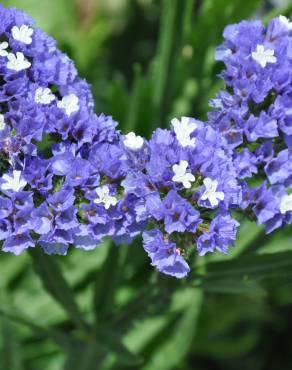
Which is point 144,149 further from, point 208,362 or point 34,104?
point 208,362

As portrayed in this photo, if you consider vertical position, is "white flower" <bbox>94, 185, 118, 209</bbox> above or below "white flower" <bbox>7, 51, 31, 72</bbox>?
below

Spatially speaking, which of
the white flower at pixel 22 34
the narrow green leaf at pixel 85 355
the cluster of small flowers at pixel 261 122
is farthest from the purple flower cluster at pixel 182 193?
the narrow green leaf at pixel 85 355

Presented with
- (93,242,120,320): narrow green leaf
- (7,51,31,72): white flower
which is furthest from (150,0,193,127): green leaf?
(7,51,31,72): white flower

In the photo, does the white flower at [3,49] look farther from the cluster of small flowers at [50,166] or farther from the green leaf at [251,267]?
the green leaf at [251,267]

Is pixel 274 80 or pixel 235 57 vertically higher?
pixel 235 57

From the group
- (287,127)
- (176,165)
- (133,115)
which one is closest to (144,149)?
(176,165)

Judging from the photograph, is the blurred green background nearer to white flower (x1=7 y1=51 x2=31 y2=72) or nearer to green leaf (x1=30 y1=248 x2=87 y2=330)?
green leaf (x1=30 y1=248 x2=87 y2=330)
